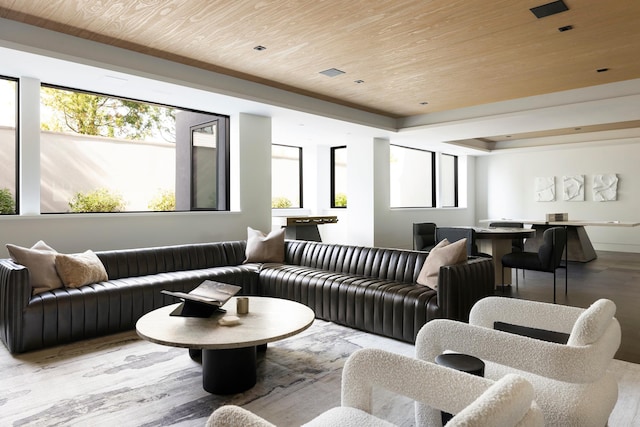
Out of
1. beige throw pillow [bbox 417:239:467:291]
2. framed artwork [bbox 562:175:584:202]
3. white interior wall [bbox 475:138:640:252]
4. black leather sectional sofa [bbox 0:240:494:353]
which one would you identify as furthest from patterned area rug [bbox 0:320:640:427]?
framed artwork [bbox 562:175:584:202]

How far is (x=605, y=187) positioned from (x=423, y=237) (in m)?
6.13

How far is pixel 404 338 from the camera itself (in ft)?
11.5

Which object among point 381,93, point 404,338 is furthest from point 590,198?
point 404,338

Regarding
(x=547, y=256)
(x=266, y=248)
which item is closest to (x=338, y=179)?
(x=266, y=248)

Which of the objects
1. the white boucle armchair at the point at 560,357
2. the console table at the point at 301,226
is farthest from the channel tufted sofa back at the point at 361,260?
the white boucle armchair at the point at 560,357

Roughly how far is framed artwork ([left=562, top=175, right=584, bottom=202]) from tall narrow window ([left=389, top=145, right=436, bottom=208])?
322 cm

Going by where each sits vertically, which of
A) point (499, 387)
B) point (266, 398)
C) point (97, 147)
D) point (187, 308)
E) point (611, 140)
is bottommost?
point (266, 398)

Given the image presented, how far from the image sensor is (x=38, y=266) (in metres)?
3.56

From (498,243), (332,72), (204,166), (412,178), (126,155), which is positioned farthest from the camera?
(412,178)

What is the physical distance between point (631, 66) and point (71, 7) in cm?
601

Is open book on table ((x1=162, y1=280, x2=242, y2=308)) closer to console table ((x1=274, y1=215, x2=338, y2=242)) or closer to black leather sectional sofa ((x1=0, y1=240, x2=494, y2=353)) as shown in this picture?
black leather sectional sofa ((x1=0, y1=240, x2=494, y2=353))

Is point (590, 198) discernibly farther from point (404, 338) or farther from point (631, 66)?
point (404, 338)

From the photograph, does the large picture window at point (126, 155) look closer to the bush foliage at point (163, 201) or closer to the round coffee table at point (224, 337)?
the bush foliage at point (163, 201)

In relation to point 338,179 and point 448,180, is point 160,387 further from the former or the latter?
point 448,180
